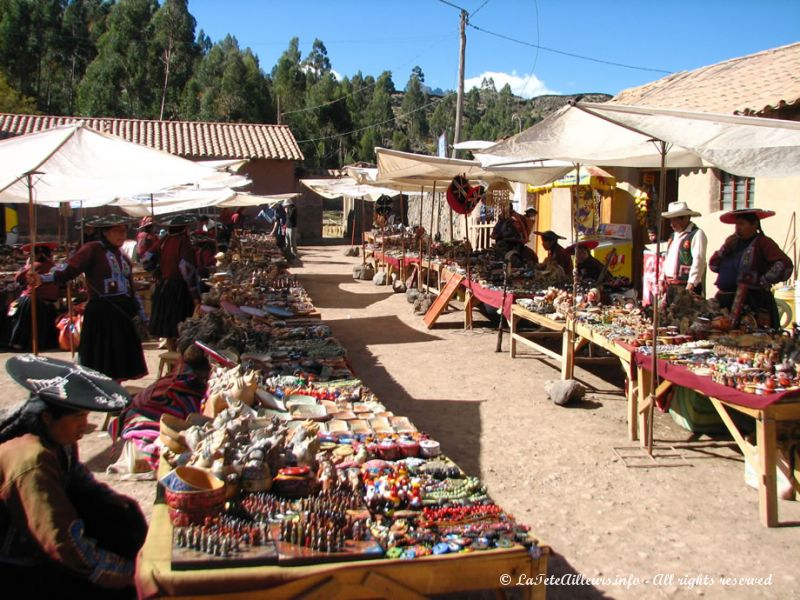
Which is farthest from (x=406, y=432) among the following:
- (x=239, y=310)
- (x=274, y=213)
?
(x=274, y=213)

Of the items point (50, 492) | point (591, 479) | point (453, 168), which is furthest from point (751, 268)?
point (50, 492)

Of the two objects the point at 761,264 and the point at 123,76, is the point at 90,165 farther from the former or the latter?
the point at 123,76

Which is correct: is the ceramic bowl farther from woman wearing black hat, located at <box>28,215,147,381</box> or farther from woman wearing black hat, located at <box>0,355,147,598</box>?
woman wearing black hat, located at <box>28,215,147,381</box>

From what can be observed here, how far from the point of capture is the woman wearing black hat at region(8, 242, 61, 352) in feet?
28.6

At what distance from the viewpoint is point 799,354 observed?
4.66 m

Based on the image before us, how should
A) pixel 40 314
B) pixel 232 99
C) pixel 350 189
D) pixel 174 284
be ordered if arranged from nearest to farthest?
1. pixel 174 284
2. pixel 40 314
3. pixel 350 189
4. pixel 232 99

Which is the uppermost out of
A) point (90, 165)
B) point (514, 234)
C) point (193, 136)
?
point (193, 136)

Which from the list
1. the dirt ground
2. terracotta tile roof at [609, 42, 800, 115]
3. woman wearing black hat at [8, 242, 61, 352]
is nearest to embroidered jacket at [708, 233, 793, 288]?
the dirt ground

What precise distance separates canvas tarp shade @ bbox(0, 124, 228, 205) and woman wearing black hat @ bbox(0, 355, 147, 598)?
320 centimetres

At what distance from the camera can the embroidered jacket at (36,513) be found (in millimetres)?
2260

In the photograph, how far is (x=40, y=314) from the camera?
891cm

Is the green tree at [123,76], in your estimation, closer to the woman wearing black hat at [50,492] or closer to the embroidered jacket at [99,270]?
the embroidered jacket at [99,270]

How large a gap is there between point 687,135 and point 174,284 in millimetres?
5080

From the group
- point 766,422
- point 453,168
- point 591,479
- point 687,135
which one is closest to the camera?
point 766,422
